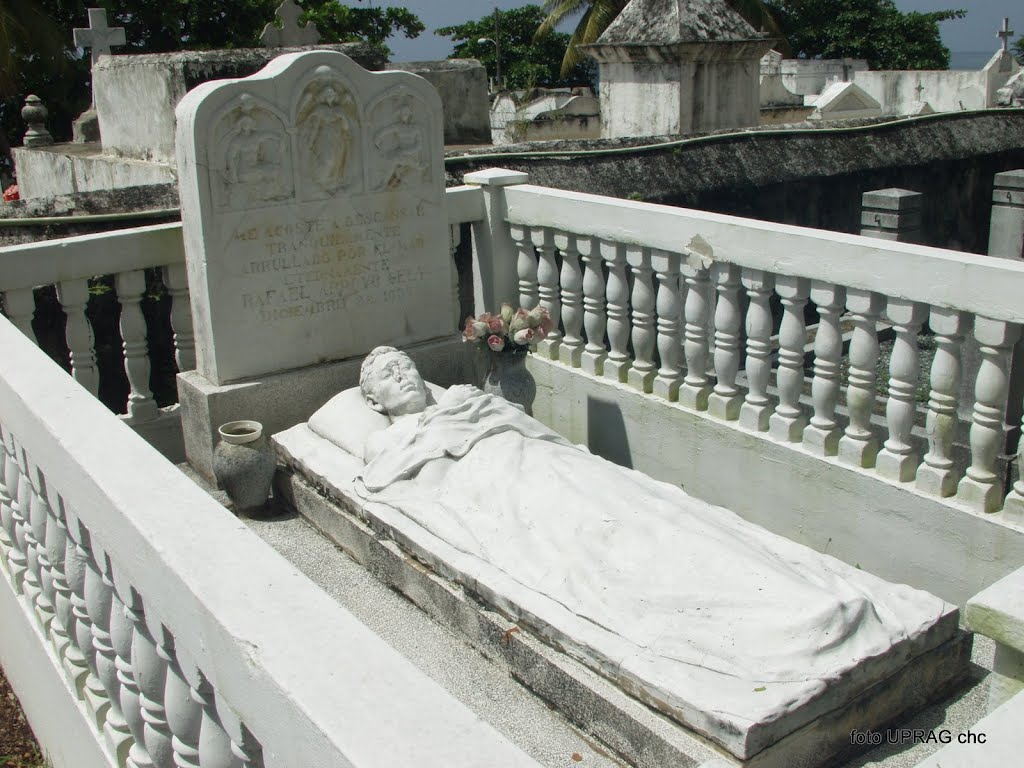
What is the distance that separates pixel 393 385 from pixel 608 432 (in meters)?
1.32

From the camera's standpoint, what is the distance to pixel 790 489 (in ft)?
14.8

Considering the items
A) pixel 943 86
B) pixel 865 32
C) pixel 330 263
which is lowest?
pixel 330 263

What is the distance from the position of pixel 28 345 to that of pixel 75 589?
964 mm

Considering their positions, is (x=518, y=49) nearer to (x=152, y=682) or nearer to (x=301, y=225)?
(x=301, y=225)

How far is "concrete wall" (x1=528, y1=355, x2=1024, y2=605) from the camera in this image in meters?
3.86

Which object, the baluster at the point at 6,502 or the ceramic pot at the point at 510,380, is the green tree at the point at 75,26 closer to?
the ceramic pot at the point at 510,380

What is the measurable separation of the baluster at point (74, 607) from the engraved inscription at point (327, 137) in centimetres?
271

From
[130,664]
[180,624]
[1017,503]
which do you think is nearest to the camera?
[180,624]

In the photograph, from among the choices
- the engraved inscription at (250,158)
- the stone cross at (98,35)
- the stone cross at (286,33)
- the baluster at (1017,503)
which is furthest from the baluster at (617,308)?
the stone cross at (98,35)

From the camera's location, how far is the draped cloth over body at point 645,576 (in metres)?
3.04

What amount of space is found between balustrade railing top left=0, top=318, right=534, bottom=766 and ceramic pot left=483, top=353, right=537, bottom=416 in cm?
255

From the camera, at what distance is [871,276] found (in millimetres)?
3984

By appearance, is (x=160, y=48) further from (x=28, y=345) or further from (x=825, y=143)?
(x=28, y=345)

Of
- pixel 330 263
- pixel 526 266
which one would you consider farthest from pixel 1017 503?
pixel 330 263
